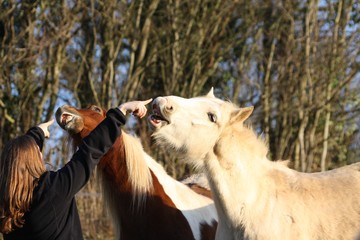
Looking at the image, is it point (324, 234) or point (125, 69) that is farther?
point (125, 69)

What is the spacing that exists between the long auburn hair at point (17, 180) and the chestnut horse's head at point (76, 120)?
1298mm

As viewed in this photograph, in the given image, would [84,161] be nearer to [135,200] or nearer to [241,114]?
[241,114]

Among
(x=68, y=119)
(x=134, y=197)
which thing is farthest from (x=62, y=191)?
(x=134, y=197)

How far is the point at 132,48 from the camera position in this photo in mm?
15406

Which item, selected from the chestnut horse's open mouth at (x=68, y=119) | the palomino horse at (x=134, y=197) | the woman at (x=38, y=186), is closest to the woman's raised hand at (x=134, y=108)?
the woman at (x=38, y=186)

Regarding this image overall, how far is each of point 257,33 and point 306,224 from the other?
13.0 metres

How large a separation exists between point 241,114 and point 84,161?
114 cm

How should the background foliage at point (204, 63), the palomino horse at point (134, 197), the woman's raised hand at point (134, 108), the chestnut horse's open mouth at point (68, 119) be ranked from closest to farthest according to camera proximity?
1. the woman's raised hand at point (134, 108)
2. the chestnut horse's open mouth at point (68, 119)
3. the palomino horse at point (134, 197)
4. the background foliage at point (204, 63)

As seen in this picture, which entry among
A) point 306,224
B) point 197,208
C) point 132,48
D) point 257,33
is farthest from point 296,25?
point 306,224

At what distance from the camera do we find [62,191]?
3990mm

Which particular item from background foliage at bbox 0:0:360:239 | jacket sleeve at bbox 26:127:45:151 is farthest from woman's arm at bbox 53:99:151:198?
background foliage at bbox 0:0:360:239

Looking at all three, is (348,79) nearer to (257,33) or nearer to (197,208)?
(257,33)

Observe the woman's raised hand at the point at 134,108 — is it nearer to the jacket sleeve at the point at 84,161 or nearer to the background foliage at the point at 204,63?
the jacket sleeve at the point at 84,161

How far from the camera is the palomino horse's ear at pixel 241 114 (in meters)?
4.62
